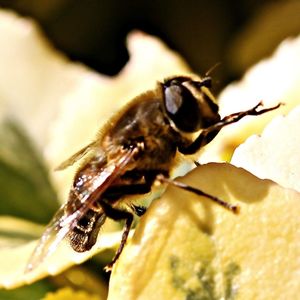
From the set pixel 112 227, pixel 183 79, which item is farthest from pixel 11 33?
pixel 183 79

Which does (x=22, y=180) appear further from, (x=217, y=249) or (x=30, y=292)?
(x=217, y=249)

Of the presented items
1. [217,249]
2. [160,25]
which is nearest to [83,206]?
[217,249]

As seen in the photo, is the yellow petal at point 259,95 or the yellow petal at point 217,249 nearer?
the yellow petal at point 217,249

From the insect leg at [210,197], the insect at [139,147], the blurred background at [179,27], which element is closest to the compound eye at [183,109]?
the insect at [139,147]

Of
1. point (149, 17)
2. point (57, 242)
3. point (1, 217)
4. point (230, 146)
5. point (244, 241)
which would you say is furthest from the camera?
point (149, 17)

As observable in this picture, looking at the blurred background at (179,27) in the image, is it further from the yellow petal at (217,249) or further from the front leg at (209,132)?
the yellow petal at (217,249)

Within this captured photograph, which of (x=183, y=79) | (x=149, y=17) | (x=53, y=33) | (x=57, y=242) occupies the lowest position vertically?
(x=53, y=33)

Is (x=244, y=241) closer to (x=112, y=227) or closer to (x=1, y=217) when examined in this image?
(x=112, y=227)
